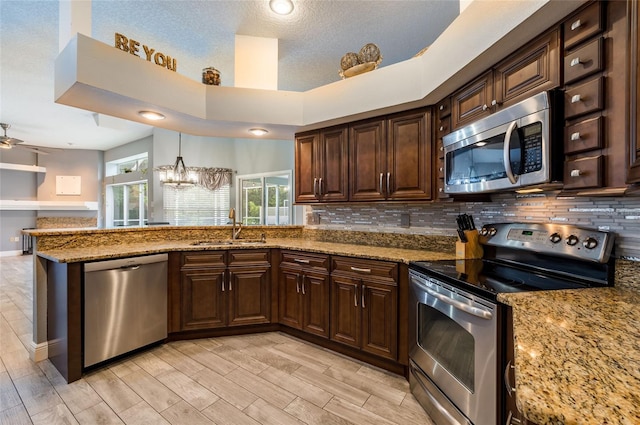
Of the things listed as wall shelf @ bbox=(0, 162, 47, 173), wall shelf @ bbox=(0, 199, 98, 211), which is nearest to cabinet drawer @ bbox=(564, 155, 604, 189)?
wall shelf @ bbox=(0, 199, 98, 211)

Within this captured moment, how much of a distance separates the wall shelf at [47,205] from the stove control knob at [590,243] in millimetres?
10862

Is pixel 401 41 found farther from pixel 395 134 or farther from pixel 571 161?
pixel 571 161

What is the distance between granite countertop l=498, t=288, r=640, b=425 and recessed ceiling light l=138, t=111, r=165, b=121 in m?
3.04

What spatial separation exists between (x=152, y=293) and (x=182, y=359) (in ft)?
2.04

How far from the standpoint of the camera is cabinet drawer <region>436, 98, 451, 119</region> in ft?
7.39

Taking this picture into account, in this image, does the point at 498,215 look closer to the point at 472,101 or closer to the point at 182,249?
the point at 472,101

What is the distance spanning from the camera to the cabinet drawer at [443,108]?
2252 mm

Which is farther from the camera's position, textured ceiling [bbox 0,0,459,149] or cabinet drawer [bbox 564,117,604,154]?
textured ceiling [bbox 0,0,459,149]

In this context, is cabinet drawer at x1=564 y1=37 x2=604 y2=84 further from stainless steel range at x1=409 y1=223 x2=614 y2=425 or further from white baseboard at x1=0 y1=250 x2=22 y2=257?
white baseboard at x1=0 y1=250 x2=22 y2=257

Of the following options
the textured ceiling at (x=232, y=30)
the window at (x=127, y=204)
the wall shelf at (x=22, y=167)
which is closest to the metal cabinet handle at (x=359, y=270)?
the textured ceiling at (x=232, y=30)

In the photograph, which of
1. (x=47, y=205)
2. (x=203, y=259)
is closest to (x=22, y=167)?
(x=47, y=205)

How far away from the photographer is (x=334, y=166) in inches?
117

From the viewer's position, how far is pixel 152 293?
2553mm

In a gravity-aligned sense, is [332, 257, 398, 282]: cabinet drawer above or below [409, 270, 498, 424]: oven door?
above
